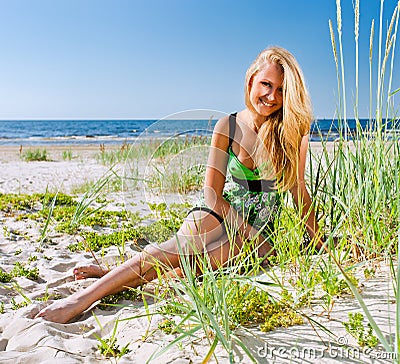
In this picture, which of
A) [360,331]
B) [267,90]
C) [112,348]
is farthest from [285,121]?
[112,348]

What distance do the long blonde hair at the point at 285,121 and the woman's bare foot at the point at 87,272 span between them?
1.39 meters

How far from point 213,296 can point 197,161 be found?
71.2 inches

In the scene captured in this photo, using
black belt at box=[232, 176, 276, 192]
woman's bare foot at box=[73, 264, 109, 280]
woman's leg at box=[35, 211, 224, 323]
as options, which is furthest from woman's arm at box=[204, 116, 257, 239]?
woman's bare foot at box=[73, 264, 109, 280]

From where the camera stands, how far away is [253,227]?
325 centimetres

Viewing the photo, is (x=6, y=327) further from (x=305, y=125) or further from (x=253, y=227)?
(x=305, y=125)

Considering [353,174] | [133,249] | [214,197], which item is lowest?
[133,249]

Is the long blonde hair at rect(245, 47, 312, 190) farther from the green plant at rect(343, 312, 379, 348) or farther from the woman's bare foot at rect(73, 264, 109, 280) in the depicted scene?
the woman's bare foot at rect(73, 264, 109, 280)

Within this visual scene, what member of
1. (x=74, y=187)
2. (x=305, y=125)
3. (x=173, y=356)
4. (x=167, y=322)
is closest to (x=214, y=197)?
(x=305, y=125)

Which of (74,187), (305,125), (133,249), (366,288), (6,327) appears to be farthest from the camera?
(74,187)

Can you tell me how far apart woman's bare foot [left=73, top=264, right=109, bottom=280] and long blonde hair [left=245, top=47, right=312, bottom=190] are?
4.55ft

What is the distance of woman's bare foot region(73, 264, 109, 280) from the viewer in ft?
10.3

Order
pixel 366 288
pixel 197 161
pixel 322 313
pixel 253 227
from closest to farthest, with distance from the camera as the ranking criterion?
pixel 322 313, pixel 366 288, pixel 253 227, pixel 197 161

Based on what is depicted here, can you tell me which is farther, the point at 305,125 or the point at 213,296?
the point at 305,125

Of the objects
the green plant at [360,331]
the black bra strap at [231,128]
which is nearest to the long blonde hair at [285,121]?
the black bra strap at [231,128]
